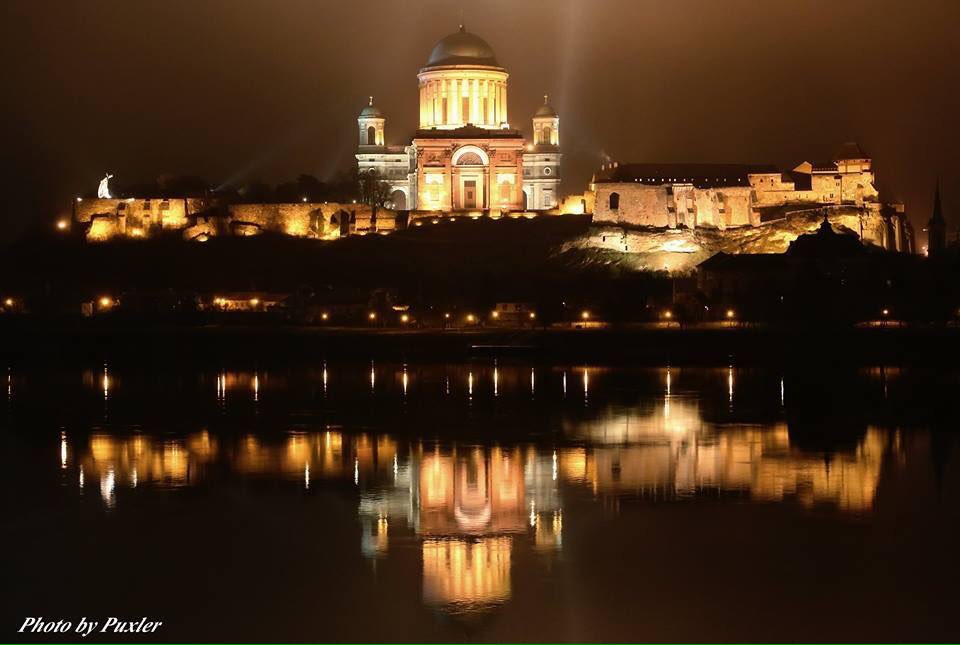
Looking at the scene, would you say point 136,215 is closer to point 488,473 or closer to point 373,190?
point 373,190

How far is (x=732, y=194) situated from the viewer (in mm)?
79938

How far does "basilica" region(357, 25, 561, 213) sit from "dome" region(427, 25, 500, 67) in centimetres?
5

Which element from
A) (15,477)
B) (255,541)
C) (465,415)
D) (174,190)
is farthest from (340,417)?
(174,190)

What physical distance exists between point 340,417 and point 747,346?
22.4m

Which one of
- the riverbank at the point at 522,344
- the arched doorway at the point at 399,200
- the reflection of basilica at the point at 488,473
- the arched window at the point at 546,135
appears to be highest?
the arched window at the point at 546,135

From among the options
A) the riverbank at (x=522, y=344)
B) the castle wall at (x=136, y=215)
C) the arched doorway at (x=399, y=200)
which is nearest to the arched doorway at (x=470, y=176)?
the arched doorway at (x=399, y=200)

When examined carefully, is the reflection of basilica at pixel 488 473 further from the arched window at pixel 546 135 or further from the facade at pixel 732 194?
the arched window at pixel 546 135

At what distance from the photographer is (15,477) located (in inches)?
1104

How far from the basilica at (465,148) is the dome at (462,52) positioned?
0.17 feet

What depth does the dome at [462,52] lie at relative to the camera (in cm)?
8888

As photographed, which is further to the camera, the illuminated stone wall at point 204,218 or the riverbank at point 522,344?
the illuminated stone wall at point 204,218

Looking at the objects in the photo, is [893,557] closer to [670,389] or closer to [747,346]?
[670,389]

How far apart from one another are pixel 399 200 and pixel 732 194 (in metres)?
19.2

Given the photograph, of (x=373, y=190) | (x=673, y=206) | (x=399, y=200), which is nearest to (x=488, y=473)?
(x=673, y=206)
